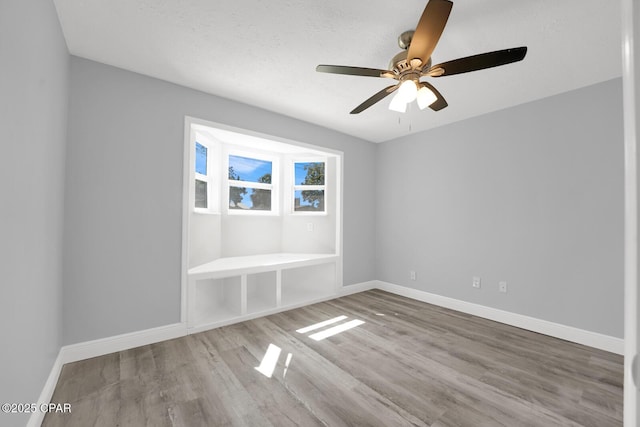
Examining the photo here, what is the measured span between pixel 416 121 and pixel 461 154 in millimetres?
747

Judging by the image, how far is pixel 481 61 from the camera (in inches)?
61.6

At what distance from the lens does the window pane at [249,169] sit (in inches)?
152

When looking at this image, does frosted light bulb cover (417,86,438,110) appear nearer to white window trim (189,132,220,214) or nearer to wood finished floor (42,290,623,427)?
wood finished floor (42,290,623,427)

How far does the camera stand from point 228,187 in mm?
3750

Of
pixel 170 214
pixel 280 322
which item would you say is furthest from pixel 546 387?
pixel 170 214

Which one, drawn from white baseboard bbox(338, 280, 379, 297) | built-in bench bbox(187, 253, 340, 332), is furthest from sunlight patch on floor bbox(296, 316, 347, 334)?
white baseboard bbox(338, 280, 379, 297)

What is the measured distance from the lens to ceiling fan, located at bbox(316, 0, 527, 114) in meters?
1.38

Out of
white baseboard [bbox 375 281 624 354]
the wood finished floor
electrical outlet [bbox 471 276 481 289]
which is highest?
electrical outlet [bbox 471 276 481 289]

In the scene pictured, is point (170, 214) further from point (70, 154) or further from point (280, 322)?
point (280, 322)

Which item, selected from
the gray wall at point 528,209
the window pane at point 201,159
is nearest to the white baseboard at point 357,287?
the gray wall at point 528,209

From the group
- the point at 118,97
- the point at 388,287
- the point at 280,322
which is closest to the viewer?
the point at 118,97

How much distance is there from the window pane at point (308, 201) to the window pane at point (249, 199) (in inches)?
18.3

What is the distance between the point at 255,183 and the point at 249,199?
269 mm

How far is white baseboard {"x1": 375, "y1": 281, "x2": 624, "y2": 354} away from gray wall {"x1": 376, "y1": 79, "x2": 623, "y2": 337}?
0.06m
